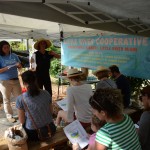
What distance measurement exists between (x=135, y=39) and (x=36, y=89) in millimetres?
3070

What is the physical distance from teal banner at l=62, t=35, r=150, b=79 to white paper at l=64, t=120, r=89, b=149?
2.71 m

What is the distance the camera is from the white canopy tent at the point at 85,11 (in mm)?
2317

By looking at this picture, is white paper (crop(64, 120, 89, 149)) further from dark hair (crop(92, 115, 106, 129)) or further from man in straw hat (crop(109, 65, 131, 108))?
man in straw hat (crop(109, 65, 131, 108))

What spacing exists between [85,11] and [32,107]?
1.48 metres

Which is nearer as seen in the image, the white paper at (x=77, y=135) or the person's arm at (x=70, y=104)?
the white paper at (x=77, y=135)

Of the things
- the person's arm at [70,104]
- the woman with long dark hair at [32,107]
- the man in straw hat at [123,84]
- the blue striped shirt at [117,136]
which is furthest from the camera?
the man in straw hat at [123,84]

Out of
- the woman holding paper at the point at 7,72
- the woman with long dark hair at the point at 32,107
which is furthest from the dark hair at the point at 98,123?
the woman holding paper at the point at 7,72

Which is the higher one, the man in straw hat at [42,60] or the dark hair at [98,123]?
the man in straw hat at [42,60]

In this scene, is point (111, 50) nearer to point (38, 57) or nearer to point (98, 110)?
point (38, 57)

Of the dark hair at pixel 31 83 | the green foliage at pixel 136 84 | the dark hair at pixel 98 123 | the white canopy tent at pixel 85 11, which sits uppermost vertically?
the white canopy tent at pixel 85 11

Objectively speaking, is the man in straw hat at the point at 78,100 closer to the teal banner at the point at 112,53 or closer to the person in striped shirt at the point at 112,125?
the person in striped shirt at the point at 112,125

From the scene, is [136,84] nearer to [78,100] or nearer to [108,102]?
[78,100]

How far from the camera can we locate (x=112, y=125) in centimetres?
146

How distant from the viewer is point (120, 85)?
156 inches
